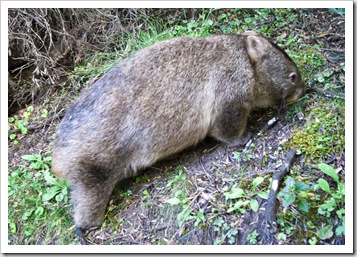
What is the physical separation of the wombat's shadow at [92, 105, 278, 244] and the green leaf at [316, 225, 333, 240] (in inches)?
20.7

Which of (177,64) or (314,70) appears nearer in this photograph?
(177,64)

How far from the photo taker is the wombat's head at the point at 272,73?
455 centimetres

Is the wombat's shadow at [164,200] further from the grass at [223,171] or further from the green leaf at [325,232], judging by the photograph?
the green leaf at [325,232]

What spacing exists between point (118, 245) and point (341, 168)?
6.69ft

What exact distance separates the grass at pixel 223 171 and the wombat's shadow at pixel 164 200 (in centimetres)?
5

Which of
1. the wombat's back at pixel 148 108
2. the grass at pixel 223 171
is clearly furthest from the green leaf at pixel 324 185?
the wombat's back at pixel 148 108

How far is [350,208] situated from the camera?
3340 mm

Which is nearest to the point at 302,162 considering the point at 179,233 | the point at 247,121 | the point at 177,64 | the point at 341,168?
the point at 341,168

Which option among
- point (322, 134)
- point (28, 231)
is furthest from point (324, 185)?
point (28, 231)

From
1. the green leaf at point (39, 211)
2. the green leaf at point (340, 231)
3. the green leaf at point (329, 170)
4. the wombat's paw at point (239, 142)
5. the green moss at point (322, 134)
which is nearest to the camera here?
the green leaf at point (340, 231)

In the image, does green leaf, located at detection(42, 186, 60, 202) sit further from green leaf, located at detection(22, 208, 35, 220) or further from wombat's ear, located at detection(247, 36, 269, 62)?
wombat's ear, located at detection(247, 36, 269, 62)

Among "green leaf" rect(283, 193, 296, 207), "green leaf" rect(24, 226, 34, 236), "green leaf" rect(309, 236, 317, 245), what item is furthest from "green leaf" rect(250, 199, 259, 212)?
"green leaf" rect(24, 226, 34, 236)

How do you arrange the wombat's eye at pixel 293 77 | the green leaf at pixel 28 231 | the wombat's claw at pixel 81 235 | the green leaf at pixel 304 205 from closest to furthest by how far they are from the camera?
1. the green leaf at pixel 304 205
2. the wombat's claw at pixel 81 235
3. the green leaf at pixel 28 231
4. the wombat's eye at pixel 293 77

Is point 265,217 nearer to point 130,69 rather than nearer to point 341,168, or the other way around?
point 341,168
